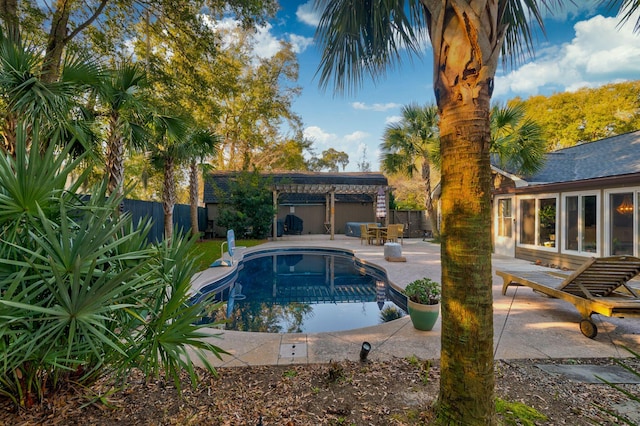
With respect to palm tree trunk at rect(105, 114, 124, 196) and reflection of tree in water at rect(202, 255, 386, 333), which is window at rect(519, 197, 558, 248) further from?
palm tree trunk at rect(105, 114, 124, 196)

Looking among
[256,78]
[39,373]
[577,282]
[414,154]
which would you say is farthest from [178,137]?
[256,78]

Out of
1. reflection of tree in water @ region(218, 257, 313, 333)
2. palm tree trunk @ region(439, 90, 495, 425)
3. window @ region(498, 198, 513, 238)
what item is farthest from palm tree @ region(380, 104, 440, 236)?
palm tree trunk @ region(439, 90, 495, 425)

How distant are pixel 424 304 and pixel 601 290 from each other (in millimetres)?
2724

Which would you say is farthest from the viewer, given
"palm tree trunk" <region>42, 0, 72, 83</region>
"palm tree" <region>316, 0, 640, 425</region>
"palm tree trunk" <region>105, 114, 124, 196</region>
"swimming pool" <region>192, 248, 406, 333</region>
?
"palm tree trunk" <region>105, 114, 124, 196</region>

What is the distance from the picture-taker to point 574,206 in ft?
27.2

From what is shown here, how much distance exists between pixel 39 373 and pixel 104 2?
7.29 metres

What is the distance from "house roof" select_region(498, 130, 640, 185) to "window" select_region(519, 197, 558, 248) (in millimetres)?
784

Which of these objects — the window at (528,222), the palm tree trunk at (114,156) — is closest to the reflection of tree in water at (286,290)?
the palm tree trunk at (114,156)

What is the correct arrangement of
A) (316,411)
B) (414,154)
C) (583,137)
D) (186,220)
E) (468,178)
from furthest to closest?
(583,137), (186,220), (414,154), (316,411), (468,178)

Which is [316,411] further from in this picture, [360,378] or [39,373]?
[39,373]

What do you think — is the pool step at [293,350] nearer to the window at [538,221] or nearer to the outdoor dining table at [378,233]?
the window at [538,221]

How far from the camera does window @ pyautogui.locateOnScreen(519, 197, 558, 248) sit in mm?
9090

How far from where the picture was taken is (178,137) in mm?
7406

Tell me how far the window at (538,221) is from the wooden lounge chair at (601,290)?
202 inches
